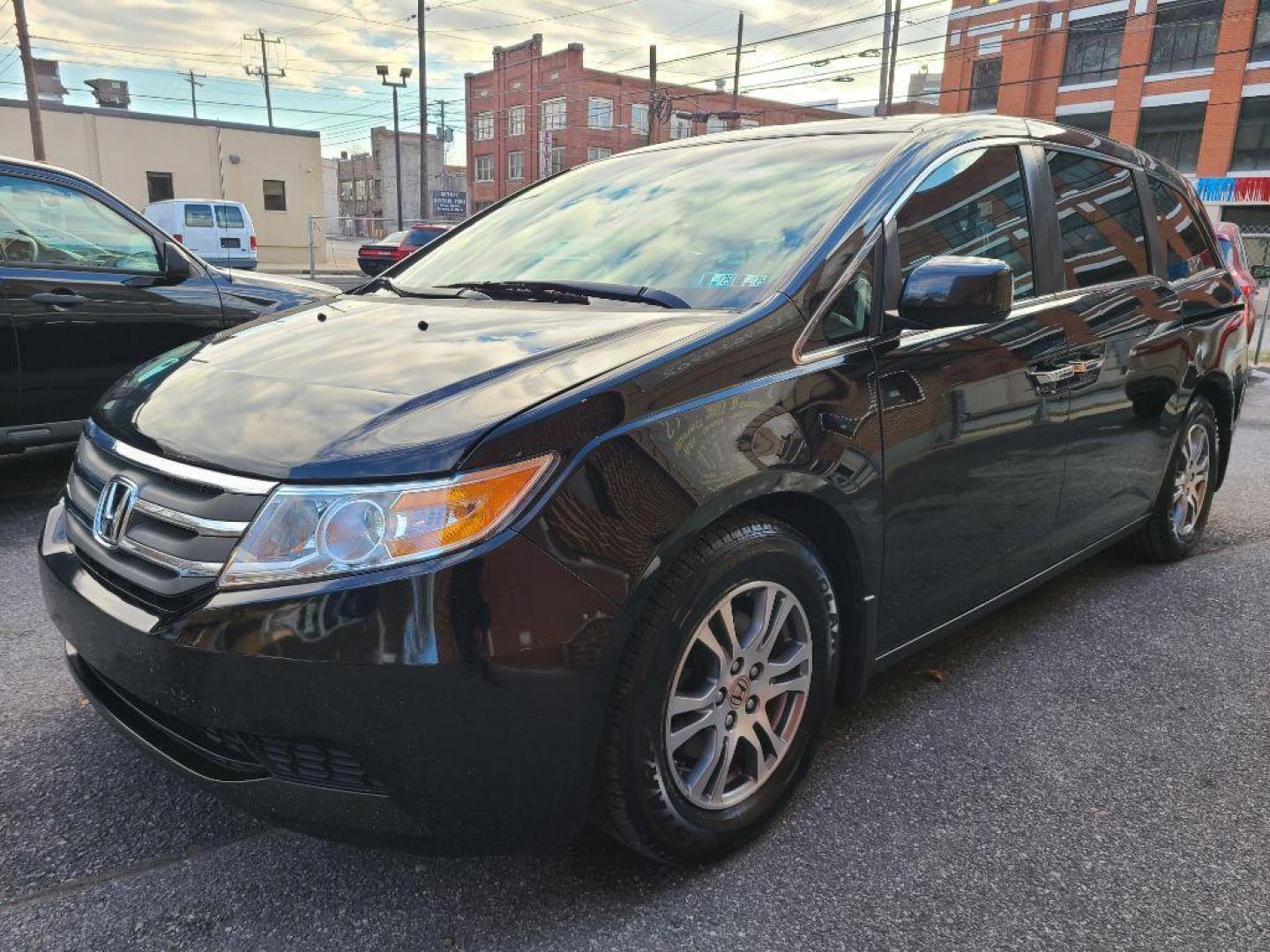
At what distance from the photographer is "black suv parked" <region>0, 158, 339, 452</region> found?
14.9 ft

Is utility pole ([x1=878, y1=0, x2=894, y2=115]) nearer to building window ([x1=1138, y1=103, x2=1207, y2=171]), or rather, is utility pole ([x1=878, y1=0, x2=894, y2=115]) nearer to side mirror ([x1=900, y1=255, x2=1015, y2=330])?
building window ([x1=1138, y1=103, x2=1207, y2=171])

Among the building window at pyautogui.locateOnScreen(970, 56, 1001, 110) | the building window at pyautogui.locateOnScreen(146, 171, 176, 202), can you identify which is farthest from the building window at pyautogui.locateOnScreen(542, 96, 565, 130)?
the building window at pyautogui.locateOnScreen(146, 171, 176, 202)

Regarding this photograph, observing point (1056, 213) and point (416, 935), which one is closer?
point (416, 935)

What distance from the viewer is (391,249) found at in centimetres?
2298

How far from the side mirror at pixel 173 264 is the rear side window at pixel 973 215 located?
4111 millimetres

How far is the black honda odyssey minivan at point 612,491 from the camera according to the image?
1.64 m

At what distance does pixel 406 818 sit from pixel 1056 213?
2661 millimetres

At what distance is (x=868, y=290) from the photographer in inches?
91.6

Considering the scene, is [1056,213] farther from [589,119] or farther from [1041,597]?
[589,119]

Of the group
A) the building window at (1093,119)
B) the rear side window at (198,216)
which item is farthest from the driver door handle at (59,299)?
the building window at (1093,119)

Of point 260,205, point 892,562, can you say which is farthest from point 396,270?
point 260,205

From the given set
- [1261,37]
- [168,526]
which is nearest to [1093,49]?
[1261,37]

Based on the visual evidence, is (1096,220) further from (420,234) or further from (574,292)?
(420,234)

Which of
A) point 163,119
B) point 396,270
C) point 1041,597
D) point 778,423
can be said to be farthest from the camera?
Result: point 163,119
